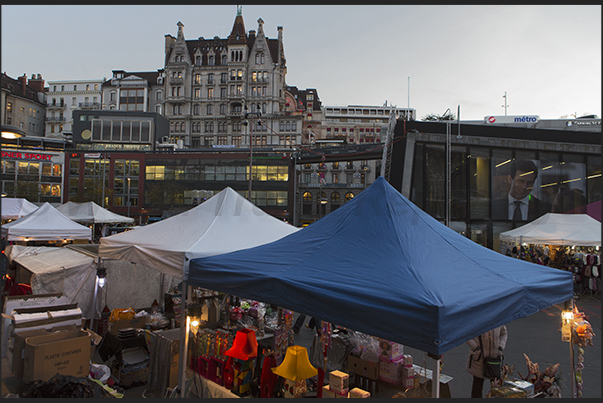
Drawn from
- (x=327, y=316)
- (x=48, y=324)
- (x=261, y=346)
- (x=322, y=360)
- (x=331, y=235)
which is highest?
(x=331, y=235)

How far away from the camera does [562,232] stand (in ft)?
56.3

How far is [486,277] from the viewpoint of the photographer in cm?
490

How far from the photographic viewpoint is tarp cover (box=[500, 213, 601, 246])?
1631 cm

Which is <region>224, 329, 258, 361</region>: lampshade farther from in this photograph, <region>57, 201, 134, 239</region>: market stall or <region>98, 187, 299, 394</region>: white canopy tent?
<region>57, 201, 134, 239</region>: market stall

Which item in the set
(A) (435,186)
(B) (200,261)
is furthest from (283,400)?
(A) (435,186)

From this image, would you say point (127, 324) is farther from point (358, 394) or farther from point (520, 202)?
point (520, 202)

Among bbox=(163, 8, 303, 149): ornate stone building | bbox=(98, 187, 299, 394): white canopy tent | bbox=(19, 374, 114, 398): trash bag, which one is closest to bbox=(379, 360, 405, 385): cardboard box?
bbox=(98, 187, 299, 394): white canopy tent

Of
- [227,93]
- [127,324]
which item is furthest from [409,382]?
[227,93]

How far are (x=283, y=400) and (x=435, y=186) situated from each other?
Result: 2203cm

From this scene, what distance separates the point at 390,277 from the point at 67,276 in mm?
9661

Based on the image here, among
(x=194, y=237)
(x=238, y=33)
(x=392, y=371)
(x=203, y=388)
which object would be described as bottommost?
(x=203, y=388)

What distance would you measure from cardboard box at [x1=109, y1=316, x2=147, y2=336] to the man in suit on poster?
76.0 feet

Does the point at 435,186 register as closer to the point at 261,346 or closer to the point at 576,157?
the point at 576,157

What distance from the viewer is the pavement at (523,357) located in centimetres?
680
